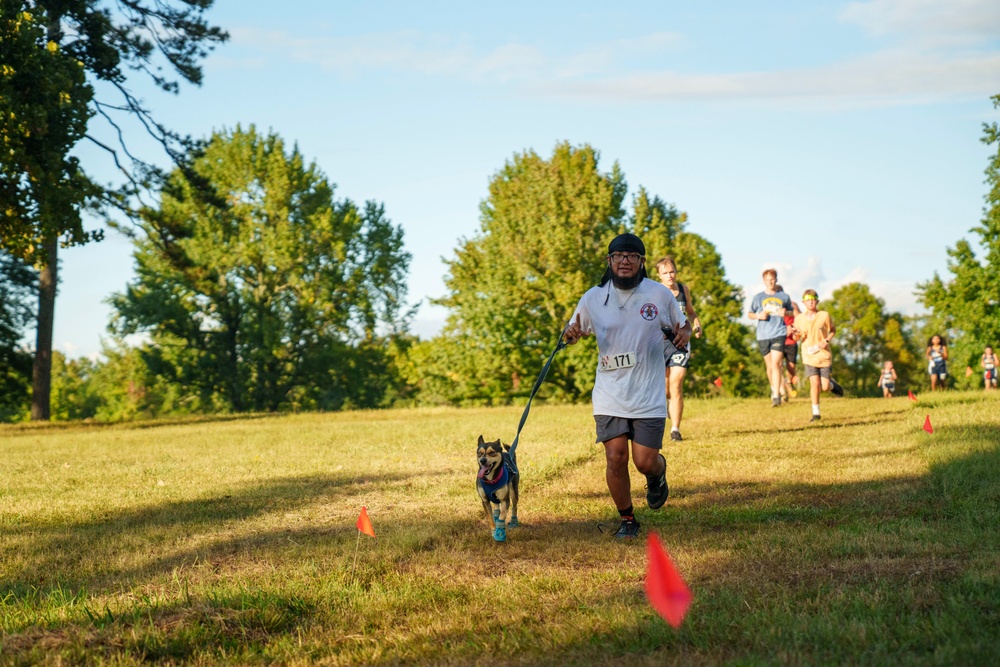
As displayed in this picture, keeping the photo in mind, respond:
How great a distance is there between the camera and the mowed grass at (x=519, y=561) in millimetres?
4508

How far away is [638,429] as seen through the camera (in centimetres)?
694

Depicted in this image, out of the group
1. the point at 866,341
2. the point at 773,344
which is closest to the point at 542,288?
the point at 773,344

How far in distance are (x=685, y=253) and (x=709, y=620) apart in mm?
42937

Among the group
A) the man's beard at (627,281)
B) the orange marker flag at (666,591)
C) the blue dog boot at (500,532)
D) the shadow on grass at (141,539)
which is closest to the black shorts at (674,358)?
the shadow on grass at (141,539)

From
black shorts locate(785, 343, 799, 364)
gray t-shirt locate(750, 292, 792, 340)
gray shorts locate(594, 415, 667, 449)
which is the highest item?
gray t-shirt locate(750, 292, 792, 340)

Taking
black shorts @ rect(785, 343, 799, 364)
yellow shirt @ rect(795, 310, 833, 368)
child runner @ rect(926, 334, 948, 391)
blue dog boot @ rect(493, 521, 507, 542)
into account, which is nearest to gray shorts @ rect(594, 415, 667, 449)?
blue dog boot @ rect(493, 521, 507, 542)

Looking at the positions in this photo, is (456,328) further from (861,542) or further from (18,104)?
(861,542)

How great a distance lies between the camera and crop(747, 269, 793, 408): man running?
53.9 ft

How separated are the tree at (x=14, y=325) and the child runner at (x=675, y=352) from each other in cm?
3521

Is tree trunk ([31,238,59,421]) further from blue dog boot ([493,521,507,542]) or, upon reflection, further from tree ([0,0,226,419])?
blue dog boot ([493,521,507,542])

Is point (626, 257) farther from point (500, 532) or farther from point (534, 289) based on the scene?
point (534, 289)

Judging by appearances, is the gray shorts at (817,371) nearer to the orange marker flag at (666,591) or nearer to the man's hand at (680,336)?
the man's hand at (680,336)

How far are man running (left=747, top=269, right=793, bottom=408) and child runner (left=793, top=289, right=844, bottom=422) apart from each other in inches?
14.3

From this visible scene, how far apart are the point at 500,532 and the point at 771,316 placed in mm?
10786
